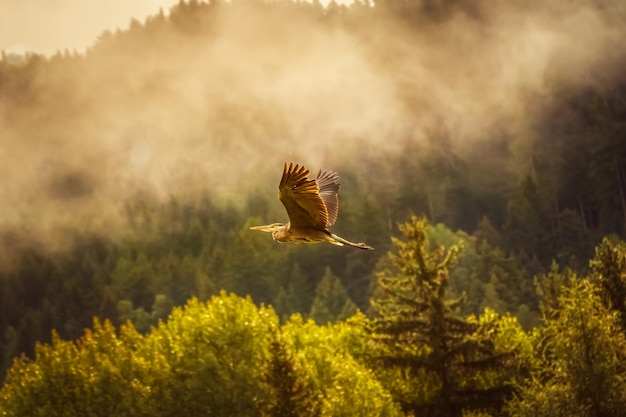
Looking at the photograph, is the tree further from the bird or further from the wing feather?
the bird

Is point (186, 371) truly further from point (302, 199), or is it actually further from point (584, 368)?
point (302, 199)

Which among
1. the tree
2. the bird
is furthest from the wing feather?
the tree

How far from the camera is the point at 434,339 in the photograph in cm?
4619

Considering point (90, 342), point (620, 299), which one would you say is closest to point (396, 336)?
point (620, 299)

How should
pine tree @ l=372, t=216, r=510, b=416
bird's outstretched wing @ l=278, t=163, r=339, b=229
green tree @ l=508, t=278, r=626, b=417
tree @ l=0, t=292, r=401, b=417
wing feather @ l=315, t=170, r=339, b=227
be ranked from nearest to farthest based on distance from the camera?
bird's outstretched wing @ l=278, t=163, r=339, b=229 → wing feather @ l=315, t=170, r=339, b=227 → green tree @ l=508, t=278, r=626, b=417 → pine tree @ l=372, t=216, r=510, b=416 → tree @ l=0, t=292, r=401, b=417

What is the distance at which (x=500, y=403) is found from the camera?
46938 mm

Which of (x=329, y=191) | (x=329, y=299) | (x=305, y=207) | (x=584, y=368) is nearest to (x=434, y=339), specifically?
(x=584, y=368)

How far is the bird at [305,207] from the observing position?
59.7 ft

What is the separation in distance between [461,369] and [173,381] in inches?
729

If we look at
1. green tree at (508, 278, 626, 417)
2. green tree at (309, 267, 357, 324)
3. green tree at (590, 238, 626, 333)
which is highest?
green tree at (309, 267, 357, 324)

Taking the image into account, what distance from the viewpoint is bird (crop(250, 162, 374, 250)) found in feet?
59.7

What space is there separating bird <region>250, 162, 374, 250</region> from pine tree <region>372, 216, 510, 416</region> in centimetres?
2703

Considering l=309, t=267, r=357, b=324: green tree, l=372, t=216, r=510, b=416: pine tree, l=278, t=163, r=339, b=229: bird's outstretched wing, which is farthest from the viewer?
l=309, t=267, r=357, b=324: green tree

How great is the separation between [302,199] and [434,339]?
94.6 feet
